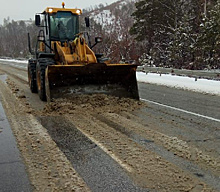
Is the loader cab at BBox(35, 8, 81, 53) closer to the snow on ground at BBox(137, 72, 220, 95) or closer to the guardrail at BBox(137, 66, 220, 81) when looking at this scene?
the snow on ground at BBox(137, 72, 220, 95)

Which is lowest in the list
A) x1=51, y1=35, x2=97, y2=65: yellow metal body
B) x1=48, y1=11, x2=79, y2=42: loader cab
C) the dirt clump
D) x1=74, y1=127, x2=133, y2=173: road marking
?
x1=74, y1=127, x2=133, y2=173: road marking

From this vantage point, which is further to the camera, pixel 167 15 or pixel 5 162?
pixel 167 15

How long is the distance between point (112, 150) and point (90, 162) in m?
0.49

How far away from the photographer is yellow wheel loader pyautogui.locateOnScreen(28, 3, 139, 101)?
7109mm

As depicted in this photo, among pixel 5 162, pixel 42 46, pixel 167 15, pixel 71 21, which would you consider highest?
pixel 167 15

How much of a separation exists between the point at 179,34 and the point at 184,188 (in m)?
20.4

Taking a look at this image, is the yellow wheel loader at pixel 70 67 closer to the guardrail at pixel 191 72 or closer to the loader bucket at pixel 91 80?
the loader bucket at pixel 91 80

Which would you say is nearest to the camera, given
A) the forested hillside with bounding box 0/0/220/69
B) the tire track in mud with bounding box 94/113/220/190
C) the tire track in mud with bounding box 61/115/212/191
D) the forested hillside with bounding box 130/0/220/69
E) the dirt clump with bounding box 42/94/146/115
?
the tire track in mud with bounding box 61/115/212/191

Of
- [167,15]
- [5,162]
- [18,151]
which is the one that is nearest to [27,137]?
[18,151]

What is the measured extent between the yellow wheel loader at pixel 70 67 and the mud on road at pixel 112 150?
0.87 metres

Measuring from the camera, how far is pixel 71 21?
9211 millimetres

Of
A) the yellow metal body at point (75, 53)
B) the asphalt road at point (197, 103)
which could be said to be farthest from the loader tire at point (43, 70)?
the asphalt road at point (197, 103)

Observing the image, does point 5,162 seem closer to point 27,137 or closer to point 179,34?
point 27,137

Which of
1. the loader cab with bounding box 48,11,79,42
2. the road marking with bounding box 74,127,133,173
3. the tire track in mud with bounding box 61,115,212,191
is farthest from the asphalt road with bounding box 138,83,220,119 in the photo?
the loader cab with bounding box 48,11,79,42
